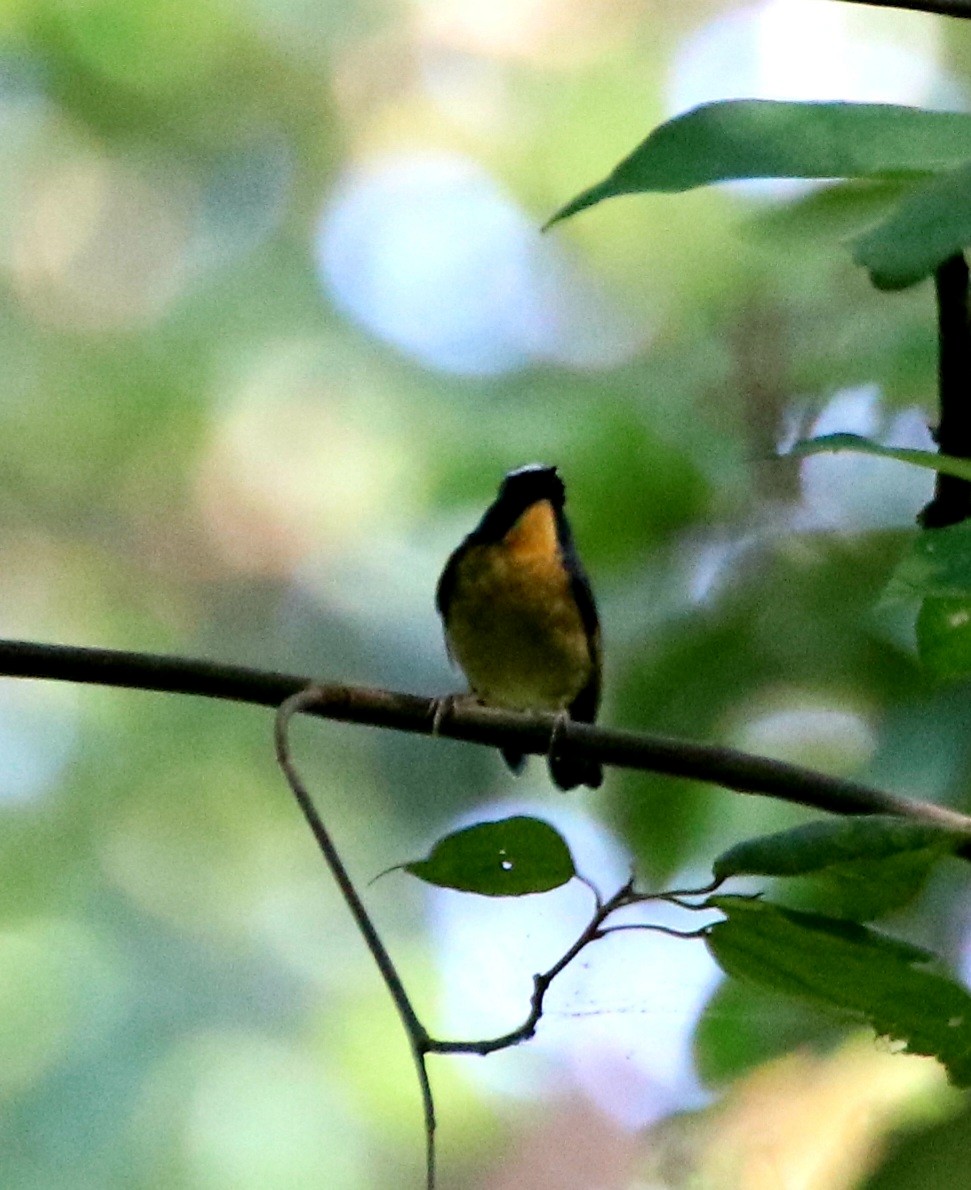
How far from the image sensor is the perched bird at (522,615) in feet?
11.0

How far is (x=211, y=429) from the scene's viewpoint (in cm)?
565

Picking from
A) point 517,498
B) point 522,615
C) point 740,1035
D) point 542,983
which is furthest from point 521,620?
point 542,983

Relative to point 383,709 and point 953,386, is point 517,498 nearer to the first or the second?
point 383,709

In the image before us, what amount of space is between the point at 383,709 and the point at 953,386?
1.83ft

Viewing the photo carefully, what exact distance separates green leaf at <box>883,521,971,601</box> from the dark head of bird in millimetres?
1635

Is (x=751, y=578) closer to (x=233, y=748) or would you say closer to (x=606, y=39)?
(x=233, y=748)

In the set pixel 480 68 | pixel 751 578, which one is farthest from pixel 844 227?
pixel 480 68

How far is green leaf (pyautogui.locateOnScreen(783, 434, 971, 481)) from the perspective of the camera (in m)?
0.82

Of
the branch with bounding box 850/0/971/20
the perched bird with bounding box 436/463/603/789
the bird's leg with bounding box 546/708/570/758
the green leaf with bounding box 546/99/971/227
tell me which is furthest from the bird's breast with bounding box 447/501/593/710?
the green leaf with bounding box 546/99/971/227

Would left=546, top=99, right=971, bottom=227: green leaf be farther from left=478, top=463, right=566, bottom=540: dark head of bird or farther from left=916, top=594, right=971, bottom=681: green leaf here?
left=478, top=463, right=566, bottom=540: dark head of bird

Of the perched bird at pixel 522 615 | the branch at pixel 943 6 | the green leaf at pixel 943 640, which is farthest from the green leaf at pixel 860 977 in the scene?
the perched bird at pixel 522 615

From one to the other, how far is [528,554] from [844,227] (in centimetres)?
211

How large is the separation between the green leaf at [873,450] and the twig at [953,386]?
16 centimetres

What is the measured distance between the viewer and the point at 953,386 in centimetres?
104
